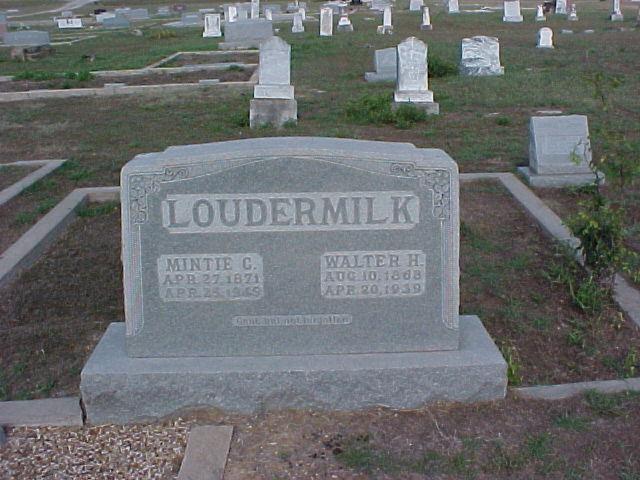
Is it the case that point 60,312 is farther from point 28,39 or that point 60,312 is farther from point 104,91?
point 28,39

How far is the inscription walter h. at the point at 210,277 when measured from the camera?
3.71 meters

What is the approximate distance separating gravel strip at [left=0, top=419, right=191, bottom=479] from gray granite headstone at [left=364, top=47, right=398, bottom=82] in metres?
12.8

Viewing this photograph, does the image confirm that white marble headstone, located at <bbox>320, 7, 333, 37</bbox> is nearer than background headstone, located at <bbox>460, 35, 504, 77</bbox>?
No

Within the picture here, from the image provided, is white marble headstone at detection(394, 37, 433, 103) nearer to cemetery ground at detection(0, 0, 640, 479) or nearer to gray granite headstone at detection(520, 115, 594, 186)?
cemetery ground at detection(0, 0, 640, 479)

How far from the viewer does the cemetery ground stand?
3383mm

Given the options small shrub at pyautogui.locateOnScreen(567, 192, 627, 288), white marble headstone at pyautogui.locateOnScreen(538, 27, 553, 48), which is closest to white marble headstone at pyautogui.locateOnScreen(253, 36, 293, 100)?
small shrub at pyautogui.locateOnScreen(567, 192, 627, 288)

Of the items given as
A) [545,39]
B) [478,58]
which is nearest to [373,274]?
[478,58]

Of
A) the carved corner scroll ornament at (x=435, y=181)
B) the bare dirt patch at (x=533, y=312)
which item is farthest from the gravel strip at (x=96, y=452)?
the bare dirt patch at (x=533, y=312)

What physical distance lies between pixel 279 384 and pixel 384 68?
12.9 meters

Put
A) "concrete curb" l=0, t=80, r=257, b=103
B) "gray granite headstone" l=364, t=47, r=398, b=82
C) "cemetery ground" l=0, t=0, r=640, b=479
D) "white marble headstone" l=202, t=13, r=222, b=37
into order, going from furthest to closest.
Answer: "white marble headstone" l=202, t=13, r=222, b=37, "gray granite headstone" l=364, t=47, r=398, b=82, "concrete curb" l=0, t=80, r=257, b=103, "cemetery ground" l=0, t=0, r=640, b=479

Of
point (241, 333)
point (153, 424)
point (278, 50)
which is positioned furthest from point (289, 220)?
point (278, 50)

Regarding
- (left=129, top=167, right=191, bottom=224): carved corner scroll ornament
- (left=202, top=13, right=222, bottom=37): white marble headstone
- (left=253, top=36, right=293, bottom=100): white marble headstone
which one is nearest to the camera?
(left=129, top=167, right=191, bottom=224): carved corner scroll ornament

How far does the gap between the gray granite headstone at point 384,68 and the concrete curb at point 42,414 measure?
12.7 metres

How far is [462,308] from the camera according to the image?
4.89 metres
